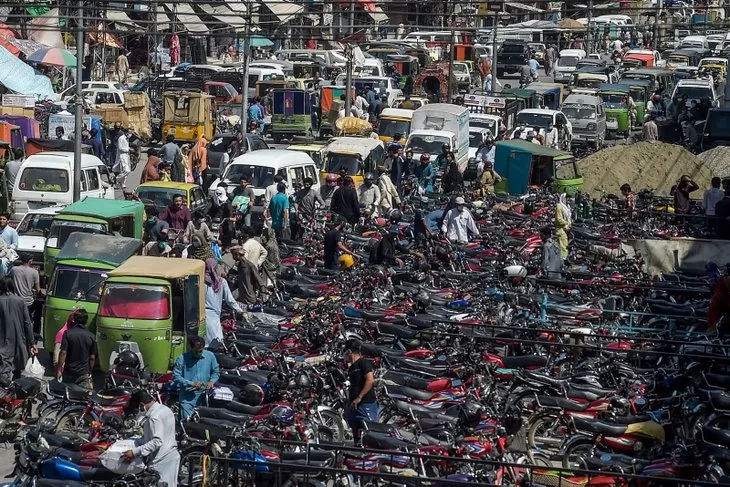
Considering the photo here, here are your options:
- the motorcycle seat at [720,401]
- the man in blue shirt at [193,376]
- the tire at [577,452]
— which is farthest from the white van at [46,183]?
the motorcycle seat at [720,401]

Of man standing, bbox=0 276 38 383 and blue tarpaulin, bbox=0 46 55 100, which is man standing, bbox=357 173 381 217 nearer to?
man standing, bbox=0 276 38 383

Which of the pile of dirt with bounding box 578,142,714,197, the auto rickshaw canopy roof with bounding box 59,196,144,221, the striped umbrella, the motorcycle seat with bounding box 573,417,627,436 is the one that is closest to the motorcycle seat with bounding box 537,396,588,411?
the motorcycle seat with bounding box 573,417,627,436

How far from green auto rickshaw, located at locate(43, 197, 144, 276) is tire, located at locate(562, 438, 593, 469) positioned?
9.57 m

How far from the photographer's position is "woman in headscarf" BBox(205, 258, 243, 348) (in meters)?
18.2

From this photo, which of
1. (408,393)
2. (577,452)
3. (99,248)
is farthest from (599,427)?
(99,248)

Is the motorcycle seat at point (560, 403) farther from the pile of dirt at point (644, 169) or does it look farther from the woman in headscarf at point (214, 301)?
the pile of dirt at point (644, 169)

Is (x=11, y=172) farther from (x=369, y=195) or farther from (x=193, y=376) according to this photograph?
(x=193, y=376)

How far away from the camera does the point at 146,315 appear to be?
56.3ft

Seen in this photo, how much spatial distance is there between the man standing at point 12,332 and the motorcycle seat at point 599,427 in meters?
6.67

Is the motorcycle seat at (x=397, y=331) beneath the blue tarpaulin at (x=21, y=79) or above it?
beneath

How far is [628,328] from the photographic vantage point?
17500mm

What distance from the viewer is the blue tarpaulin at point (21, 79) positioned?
1636 inches

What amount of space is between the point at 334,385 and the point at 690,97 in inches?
1302

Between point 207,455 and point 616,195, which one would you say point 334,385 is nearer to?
point 207,455
